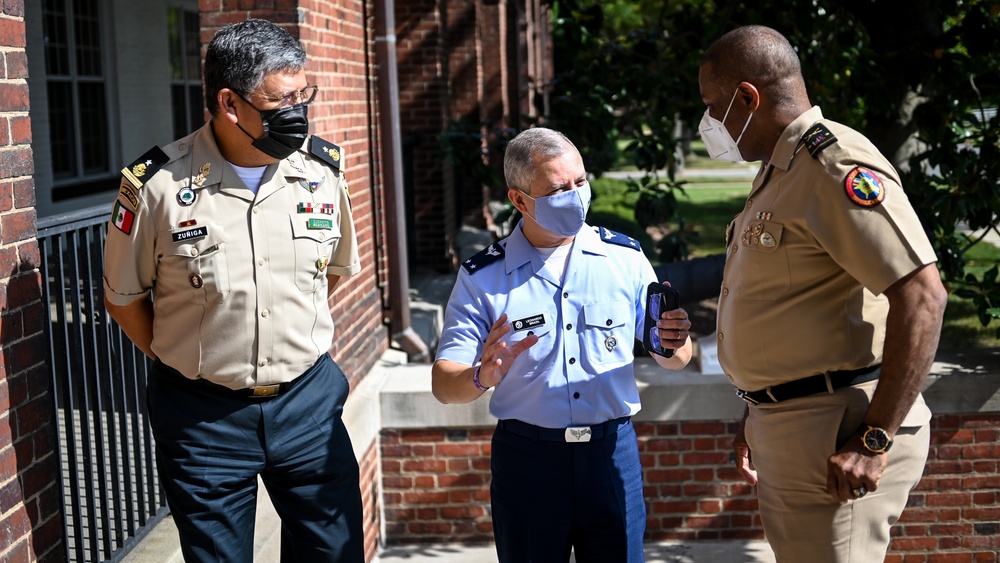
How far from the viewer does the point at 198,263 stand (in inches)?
116

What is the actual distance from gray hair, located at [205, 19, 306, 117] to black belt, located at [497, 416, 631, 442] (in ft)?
4.07

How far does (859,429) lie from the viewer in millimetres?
2709

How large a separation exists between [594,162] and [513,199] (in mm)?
5653

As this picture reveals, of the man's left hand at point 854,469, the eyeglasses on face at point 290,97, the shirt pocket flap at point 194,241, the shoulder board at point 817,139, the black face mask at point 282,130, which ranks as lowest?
the man's left hand at point 854,469

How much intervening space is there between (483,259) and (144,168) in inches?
40.1

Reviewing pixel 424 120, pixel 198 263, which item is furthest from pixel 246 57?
pixel 424 120

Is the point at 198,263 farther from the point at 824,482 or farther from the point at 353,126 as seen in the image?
the point at 353,126

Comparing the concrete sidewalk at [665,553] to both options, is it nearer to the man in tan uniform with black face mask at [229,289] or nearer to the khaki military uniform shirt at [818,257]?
the man in tan uniform with black face mask at [229,289]

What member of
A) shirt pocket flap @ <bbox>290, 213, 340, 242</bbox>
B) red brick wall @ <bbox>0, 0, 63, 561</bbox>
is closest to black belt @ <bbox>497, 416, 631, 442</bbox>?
shirt pocket flap @ <bbox>290, 213, 340, 242</bbox>

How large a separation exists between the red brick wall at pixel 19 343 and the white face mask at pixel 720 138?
6.26 ft

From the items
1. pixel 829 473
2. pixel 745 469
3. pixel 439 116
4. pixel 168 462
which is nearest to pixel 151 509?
pixel 168 462

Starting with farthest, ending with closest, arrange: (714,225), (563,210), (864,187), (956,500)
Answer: (714,225) < (956,500) < (563,210) < (864,187)

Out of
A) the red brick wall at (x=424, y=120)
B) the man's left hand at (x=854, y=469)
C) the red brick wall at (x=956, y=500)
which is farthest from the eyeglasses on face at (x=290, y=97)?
the red brick wall at (x=424, y=120)

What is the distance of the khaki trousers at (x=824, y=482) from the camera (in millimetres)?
2787
